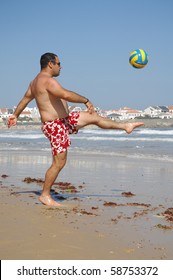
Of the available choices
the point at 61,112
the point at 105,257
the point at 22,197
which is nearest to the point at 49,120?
the point at 61,112

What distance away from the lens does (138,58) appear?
8367 millimetres

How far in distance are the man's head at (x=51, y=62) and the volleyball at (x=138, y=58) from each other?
8.13 feet

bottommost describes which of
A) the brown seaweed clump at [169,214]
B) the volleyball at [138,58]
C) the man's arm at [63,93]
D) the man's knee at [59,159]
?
the brown seaweed clump at [169,214]

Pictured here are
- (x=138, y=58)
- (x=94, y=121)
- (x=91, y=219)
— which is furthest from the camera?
(x=138, y=58)

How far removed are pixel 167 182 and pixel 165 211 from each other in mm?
2982

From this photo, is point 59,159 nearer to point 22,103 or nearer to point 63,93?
point 63,93

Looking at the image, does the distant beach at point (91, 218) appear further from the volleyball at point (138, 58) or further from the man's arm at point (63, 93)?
the volleyball at point (138, 58)

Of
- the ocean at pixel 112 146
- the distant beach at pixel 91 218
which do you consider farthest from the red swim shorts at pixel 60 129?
the ocean at pixel 112 146

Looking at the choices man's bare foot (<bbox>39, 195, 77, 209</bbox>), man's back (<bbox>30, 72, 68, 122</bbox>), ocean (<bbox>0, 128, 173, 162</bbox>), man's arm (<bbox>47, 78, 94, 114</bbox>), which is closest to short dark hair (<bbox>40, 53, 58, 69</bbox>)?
man's back (<bbox>30, 72, 68, 122</bbox>)

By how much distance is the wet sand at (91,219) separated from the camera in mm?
4027

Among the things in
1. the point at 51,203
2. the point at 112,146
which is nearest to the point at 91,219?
the point at 51,203

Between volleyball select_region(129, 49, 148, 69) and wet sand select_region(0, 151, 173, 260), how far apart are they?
2.23 metres

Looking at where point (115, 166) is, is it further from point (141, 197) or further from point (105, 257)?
point (105, 257)

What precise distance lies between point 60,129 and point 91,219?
1397 millimetres
